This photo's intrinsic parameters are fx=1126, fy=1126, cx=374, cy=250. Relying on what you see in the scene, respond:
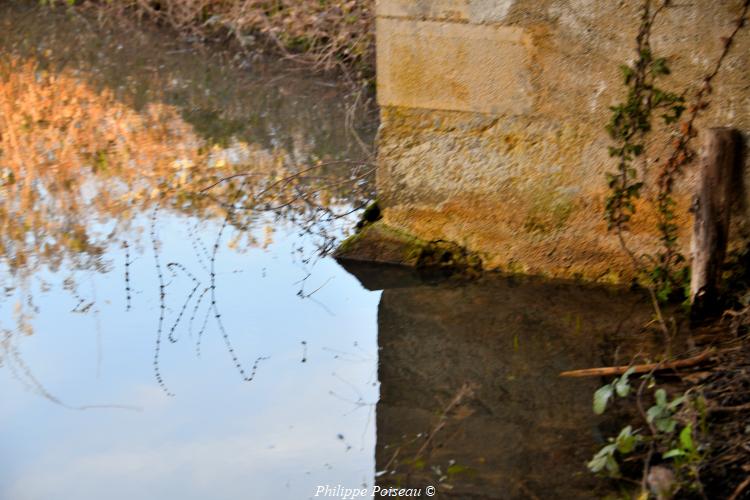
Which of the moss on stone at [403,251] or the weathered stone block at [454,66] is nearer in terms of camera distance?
the weathered stone block at [454,66]

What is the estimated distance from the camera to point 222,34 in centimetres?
1169

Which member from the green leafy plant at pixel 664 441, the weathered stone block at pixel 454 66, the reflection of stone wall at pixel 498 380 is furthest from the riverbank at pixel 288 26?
the green leafy plant at pixel 664 441

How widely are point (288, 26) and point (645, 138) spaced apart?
232 inches

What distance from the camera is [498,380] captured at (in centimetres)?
427

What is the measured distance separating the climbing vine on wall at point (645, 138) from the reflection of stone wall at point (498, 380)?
0.26m

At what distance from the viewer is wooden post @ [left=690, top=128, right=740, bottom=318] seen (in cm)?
486

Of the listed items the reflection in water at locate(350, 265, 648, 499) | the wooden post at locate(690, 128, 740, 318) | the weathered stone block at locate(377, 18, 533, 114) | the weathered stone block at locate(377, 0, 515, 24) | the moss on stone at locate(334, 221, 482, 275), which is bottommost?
the reflection in water at locate(350, 265, 648, 499)

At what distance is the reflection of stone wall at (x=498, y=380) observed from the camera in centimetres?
356

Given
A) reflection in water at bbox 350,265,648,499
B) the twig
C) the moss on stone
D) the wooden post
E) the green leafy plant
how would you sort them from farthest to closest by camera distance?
the moss on stone < the wooden post < the twig < reflection in water at bbox 350,265,648,499 < the green leafy plant

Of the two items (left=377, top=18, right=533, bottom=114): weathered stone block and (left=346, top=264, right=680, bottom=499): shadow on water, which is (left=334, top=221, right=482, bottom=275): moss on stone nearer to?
(left=346, top=264, right=680, bottom=499): shadow on water

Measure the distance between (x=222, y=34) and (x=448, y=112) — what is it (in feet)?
22.3

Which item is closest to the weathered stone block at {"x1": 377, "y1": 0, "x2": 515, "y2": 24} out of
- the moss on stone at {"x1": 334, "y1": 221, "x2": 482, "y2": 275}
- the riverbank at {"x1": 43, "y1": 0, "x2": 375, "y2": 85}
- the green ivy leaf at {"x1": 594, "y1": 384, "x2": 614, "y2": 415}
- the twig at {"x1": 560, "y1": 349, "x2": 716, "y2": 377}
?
the moss on stone at {"x1": 334, "y1": 221, "x2": 482, "y2": 275}

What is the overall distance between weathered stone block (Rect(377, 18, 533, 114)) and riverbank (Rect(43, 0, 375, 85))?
359cm

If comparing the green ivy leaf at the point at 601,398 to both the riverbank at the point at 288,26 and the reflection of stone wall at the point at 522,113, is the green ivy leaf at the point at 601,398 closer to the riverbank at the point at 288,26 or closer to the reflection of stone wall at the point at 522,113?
the reflection of stone wall at the point at 522,113
